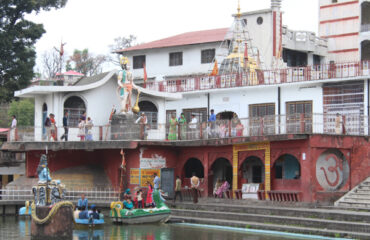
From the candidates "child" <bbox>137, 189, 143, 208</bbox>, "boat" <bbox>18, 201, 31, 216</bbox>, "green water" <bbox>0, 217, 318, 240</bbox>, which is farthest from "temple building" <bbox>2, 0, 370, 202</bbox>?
"green water" <bbox>0, 217, 318, 240</bbox>

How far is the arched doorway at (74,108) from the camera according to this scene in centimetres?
3372

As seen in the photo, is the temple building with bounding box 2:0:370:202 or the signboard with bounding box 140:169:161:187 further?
the signboard with bounding box 140:169:161:187

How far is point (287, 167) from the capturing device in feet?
105

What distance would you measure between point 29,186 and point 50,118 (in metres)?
3.34

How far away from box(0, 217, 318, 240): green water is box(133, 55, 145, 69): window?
19042mm

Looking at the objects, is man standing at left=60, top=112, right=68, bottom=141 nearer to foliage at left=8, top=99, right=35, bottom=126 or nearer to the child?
the child

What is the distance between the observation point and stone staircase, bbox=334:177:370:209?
25.6m

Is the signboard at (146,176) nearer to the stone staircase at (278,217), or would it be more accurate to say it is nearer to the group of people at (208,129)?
the group of people at (208,129)

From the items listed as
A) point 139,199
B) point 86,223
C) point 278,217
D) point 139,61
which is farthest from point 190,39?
point 278,217

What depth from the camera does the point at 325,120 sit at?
91.8ft

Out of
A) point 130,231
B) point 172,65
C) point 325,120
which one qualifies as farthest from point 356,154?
point 172,65

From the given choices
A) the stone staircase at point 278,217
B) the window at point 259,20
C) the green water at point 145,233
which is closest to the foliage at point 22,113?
the window at point 259,20

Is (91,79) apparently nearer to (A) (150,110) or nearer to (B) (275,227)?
(A) (150,110)

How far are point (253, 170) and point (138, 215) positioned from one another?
29.5 feet
